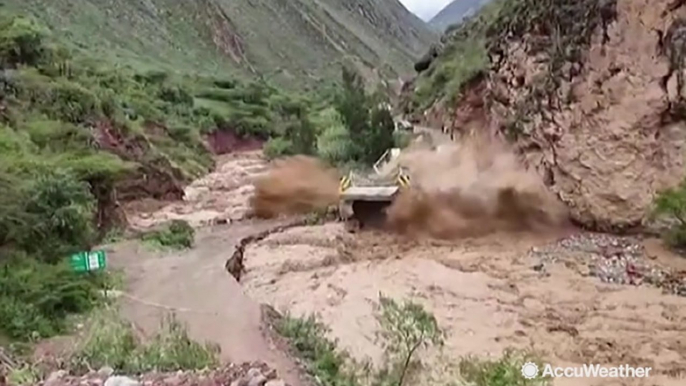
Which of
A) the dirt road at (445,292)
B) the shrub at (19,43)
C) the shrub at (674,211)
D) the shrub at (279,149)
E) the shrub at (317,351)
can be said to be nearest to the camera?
the shrub at (317,351)

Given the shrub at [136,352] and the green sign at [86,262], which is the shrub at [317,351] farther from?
the green sign at [86,262]

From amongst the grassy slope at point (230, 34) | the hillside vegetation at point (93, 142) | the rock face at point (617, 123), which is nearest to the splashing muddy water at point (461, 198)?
the rock face at point (617, 123)

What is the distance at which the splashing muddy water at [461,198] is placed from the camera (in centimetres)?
2862

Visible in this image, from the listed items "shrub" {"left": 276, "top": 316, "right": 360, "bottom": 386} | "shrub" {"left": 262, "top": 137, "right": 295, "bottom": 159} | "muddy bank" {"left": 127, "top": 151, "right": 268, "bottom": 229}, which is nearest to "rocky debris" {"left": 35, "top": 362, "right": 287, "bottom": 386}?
"shrub" {"left": 276, "top": 316, "right": 360, "bottom": 386}

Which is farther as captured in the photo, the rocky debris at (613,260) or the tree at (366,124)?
the tree at (366,124)

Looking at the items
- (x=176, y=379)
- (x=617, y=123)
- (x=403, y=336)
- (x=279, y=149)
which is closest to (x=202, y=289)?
(x=403, y=336)

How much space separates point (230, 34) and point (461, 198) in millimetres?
66527

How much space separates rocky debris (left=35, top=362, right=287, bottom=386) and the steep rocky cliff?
65.5 feet

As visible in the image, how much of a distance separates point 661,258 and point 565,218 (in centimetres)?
522

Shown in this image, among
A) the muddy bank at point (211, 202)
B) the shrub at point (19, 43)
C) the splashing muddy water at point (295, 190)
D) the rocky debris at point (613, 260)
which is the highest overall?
the shrub at point (19, 43)

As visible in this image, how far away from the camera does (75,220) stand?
62.4 feet

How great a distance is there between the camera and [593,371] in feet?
50.1

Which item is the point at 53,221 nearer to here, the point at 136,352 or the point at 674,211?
the point at 136,352

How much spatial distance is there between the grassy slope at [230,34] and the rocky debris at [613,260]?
43221 millimetres
